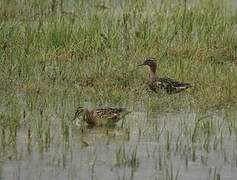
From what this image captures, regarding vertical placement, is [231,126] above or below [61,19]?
below

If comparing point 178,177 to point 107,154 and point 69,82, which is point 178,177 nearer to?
point 107,154

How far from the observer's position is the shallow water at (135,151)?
8281 millimetres

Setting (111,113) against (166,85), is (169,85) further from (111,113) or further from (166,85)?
(111,113)

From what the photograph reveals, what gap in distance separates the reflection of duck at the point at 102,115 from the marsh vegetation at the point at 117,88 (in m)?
0.12

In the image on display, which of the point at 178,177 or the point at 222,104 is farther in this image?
the point at 222,104

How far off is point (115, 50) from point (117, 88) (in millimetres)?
1678

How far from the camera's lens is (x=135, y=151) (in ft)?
28.5

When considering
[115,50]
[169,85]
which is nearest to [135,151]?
[169,85]

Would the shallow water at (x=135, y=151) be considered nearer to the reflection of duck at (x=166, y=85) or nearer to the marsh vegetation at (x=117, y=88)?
the marsh vegetation at (x=117, y=88)

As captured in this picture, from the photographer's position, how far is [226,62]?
13.0 metres

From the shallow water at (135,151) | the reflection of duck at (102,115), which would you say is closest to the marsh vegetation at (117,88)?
the shallow water at (135,151)

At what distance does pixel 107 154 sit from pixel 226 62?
454 centimetres

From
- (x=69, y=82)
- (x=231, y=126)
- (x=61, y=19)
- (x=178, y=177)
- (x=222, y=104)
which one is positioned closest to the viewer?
(x=178, y=177)

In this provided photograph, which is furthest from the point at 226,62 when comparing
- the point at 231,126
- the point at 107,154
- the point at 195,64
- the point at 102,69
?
the point at 107,154
